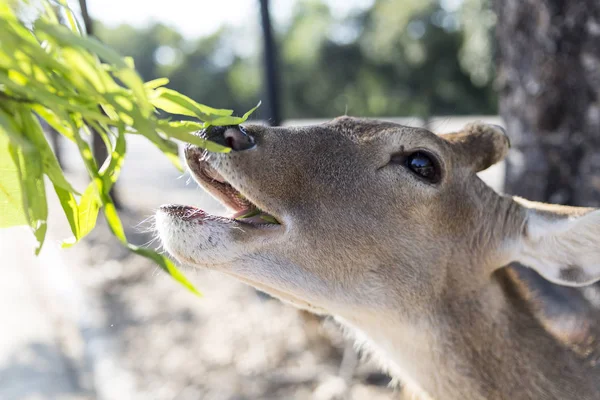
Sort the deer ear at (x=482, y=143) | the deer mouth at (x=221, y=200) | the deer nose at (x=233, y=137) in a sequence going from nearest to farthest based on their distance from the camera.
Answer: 1. the deer nose at (x=233, y=137)
2. the deer mouth at (x=221, y=200)
3. the deer ear at (x=482, y=143)

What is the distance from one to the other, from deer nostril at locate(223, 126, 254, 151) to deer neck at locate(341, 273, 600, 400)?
1005 mm

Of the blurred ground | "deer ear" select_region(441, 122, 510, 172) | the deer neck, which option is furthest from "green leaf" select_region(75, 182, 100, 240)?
"deer ear" select_region(441, 122, 510, 172)

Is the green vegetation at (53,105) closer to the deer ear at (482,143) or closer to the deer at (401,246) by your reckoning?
the deer at (401,246)

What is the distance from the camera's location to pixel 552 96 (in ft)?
15.7

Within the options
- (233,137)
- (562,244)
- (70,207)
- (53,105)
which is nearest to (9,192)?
(70,207)

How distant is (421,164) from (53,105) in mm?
1810

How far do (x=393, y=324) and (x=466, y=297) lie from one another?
0.38m

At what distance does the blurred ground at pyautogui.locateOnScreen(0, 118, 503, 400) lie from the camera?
4.86 m

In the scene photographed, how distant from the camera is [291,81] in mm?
32812

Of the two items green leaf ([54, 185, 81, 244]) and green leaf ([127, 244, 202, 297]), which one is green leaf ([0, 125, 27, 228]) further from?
green leaf ([127, 244, 202, 297])

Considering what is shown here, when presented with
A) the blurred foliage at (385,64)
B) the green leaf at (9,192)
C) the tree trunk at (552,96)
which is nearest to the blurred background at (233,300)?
the tree trunk at (552,96)

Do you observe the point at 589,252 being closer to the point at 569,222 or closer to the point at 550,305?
the point at 569,222

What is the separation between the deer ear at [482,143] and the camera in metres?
3.22

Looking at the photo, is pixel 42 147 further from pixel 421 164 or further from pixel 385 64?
pixel 385 64
